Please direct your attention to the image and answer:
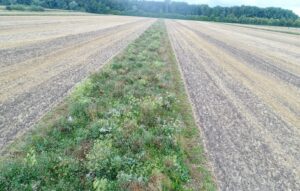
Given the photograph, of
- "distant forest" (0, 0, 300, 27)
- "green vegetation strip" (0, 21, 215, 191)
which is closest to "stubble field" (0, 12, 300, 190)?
"green vegetation strip" (0, 21, 215, 191)

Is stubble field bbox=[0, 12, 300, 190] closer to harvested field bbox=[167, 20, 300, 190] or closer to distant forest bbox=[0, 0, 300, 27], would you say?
harvested field bbox=[167, 20, 300, 190]

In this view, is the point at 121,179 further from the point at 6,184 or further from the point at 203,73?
the point at 203,73

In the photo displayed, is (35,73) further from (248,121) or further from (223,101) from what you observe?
(248,121)

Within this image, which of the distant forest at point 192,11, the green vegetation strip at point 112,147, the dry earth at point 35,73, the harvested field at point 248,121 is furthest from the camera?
the distant forest at point 192,11

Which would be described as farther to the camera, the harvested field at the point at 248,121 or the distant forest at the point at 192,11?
the distant forest at the point at 192,11

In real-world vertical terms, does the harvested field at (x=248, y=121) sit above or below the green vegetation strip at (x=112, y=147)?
below

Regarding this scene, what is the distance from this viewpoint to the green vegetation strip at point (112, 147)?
802 centimetres

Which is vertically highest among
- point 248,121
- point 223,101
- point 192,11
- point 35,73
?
point 35,73

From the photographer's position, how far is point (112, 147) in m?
9.70

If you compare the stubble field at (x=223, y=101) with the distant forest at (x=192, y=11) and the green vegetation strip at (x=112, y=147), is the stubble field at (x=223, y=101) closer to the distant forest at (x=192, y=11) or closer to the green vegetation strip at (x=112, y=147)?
the green vegetation strip at (x=112, y=147)

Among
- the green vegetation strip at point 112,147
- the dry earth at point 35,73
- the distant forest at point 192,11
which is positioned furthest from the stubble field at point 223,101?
the distant forest at point 192,11

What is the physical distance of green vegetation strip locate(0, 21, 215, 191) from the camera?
26.3 ft

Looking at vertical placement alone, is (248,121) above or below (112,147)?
below

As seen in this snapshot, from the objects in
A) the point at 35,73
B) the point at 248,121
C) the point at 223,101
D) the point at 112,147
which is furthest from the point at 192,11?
the point at 112,147
